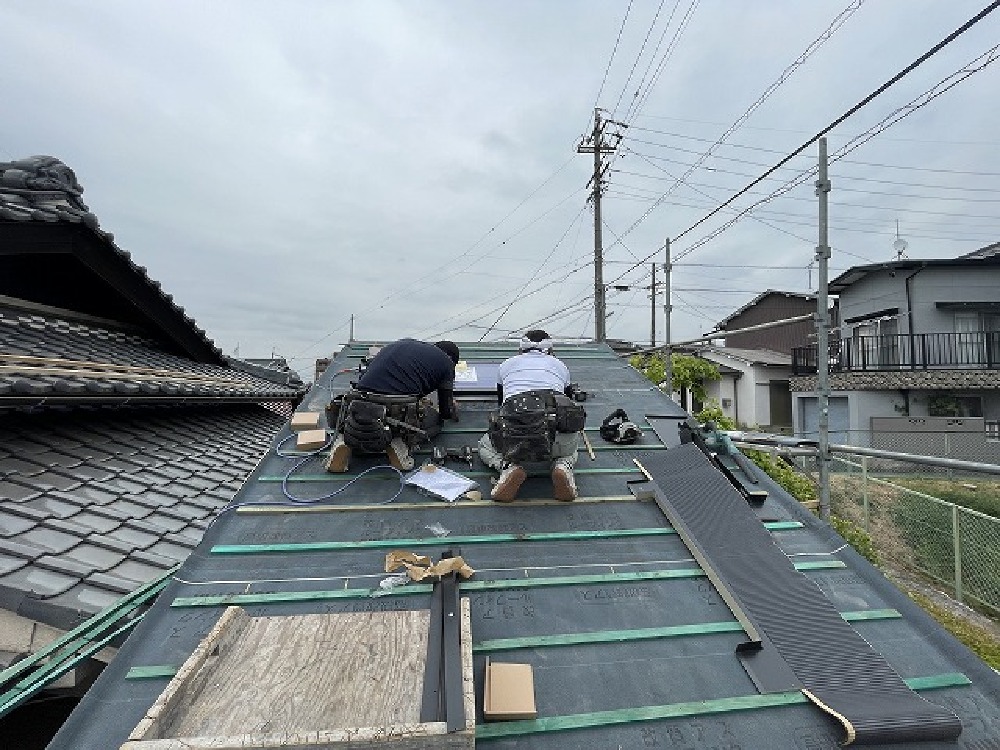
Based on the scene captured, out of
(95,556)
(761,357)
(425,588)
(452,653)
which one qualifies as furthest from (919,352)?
(95,556)

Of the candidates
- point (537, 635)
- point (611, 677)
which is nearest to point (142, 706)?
point (537, 635)

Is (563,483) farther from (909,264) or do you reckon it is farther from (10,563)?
A: (909,264)

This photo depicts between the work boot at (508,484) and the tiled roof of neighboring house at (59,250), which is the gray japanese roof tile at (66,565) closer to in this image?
the work boot at (508,484)

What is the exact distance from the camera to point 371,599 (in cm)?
251

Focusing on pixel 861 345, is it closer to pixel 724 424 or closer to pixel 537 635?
pixel 724 424

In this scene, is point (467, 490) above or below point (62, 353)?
below

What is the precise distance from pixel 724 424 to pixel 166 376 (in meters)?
9.50

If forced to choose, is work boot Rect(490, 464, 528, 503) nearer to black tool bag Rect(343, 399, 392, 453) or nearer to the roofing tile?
black tool bag Rect(343, 399, 392, 453)

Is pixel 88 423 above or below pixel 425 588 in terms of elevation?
above

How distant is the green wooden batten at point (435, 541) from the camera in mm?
2930

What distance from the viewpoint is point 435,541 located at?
10.1 ft

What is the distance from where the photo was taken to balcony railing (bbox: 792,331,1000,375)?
14.7 m

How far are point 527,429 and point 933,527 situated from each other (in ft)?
19.8

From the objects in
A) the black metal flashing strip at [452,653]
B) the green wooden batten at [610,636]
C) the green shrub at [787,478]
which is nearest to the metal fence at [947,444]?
the green shrub at [787,478]
